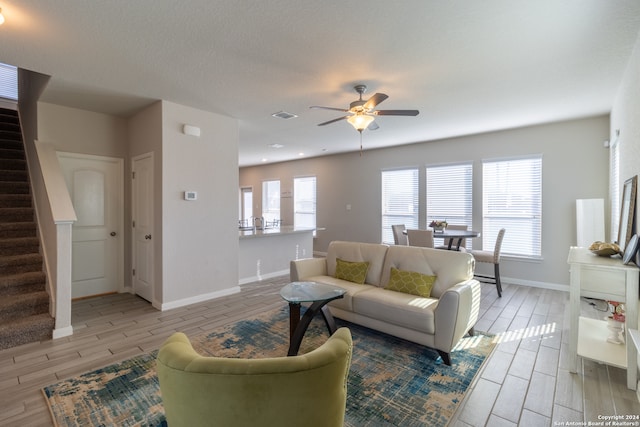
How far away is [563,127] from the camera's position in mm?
4762

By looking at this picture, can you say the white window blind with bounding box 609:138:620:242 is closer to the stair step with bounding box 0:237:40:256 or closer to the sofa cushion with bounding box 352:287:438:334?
the sofa cushion with bounding box 352:287:438:334

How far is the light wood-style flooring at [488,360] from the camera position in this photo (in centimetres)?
198

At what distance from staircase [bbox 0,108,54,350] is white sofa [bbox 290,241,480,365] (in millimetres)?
2771

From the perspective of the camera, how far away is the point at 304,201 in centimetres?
871

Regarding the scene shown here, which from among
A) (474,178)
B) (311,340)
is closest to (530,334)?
(311,340)

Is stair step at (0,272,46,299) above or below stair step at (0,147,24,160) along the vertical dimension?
below

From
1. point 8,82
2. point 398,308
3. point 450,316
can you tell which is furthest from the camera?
point 8,82

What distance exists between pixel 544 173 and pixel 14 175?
8.32 meters

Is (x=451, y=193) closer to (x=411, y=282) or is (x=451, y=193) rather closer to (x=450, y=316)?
(x=411, y=282)

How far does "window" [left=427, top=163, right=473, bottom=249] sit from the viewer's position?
5.75m

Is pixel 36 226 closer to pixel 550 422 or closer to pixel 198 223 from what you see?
pixel 198 223

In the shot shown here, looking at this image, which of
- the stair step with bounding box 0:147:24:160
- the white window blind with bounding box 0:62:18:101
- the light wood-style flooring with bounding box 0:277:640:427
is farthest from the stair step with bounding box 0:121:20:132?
the light wood-style flooring with bounding box 0:277:640:427

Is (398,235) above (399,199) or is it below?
below

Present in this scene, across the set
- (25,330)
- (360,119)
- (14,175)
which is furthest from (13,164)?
(360,119)
